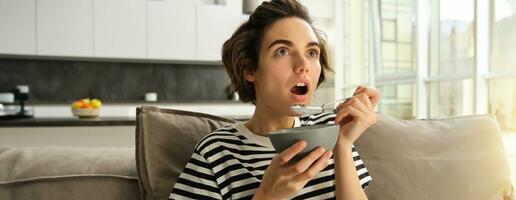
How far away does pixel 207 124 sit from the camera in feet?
4.10

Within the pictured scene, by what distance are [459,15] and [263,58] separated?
310cm

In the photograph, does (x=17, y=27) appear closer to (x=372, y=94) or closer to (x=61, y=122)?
(x=61, y=122)

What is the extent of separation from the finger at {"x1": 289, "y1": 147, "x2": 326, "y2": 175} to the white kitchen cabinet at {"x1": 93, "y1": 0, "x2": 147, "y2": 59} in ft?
13.9

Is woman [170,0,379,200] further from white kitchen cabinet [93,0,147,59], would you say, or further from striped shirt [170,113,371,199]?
white kitchen cabinet [93,0,147,59]

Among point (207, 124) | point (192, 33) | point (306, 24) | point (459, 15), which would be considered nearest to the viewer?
point (306, 24)

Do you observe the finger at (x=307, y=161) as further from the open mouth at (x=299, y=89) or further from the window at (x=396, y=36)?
the window at (x=396, y=36)

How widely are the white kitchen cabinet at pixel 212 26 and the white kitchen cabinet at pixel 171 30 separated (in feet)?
0.26

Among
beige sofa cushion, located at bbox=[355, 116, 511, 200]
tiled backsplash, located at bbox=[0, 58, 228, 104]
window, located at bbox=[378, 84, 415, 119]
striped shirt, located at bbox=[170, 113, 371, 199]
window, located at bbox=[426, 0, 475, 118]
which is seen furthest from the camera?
tiled backsplash, located at bbox=[0, 58, 228, 104]

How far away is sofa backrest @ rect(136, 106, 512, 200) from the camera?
44.6 inches

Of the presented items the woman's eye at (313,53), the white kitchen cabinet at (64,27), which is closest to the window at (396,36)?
the white kitchen cabinet at (64,27)

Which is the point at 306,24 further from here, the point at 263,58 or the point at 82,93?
the point at 82,93

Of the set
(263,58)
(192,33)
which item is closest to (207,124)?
(263,58)

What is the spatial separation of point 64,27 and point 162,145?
387cm

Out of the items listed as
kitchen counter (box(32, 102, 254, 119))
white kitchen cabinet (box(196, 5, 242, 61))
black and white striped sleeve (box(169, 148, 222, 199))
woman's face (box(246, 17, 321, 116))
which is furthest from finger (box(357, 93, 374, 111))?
white kitchen cabinet (box(196, 5, 242, 61))
